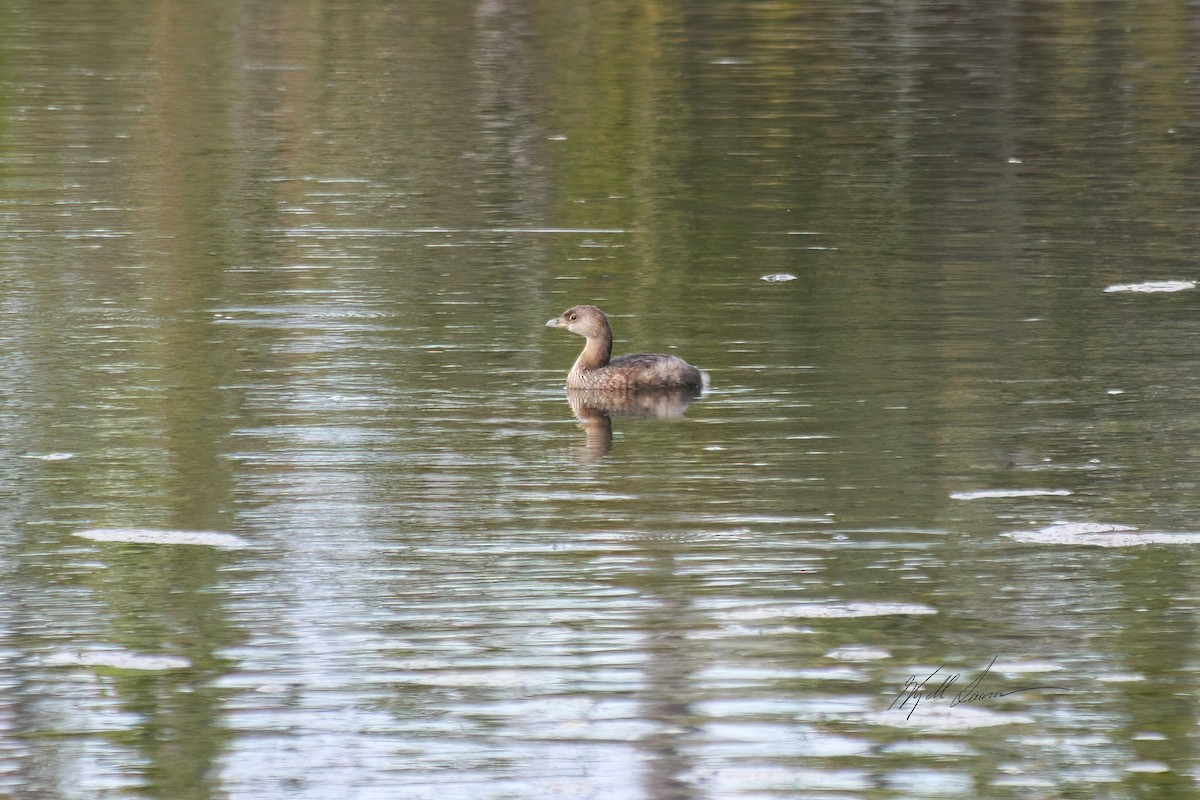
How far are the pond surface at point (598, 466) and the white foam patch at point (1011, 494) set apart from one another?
0.05 m

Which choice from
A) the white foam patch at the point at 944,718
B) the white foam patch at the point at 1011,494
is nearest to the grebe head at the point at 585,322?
the white foam patch at the point at 1011,494

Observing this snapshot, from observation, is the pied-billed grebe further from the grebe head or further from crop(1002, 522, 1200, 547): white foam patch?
crop(1002, 522, 1200, 547): white foam patch

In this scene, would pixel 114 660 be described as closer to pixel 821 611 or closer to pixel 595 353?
pixel 821 611

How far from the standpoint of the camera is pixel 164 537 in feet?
35.1

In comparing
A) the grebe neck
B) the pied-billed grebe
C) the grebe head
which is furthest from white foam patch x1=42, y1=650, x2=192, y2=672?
the grebe head

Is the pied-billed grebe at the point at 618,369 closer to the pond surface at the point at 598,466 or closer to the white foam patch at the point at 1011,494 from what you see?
the pond surface at the point at 598,466

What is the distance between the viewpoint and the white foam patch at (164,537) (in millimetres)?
10578

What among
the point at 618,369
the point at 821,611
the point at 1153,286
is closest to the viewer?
the point at 821,611

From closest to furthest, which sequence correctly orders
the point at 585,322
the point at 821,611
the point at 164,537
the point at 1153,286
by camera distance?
the point at 821,611, the point at 164,537, the point at 585,322, the point at 1153,286

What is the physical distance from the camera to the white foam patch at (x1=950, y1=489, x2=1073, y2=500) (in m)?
11.3

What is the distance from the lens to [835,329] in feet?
52.2
